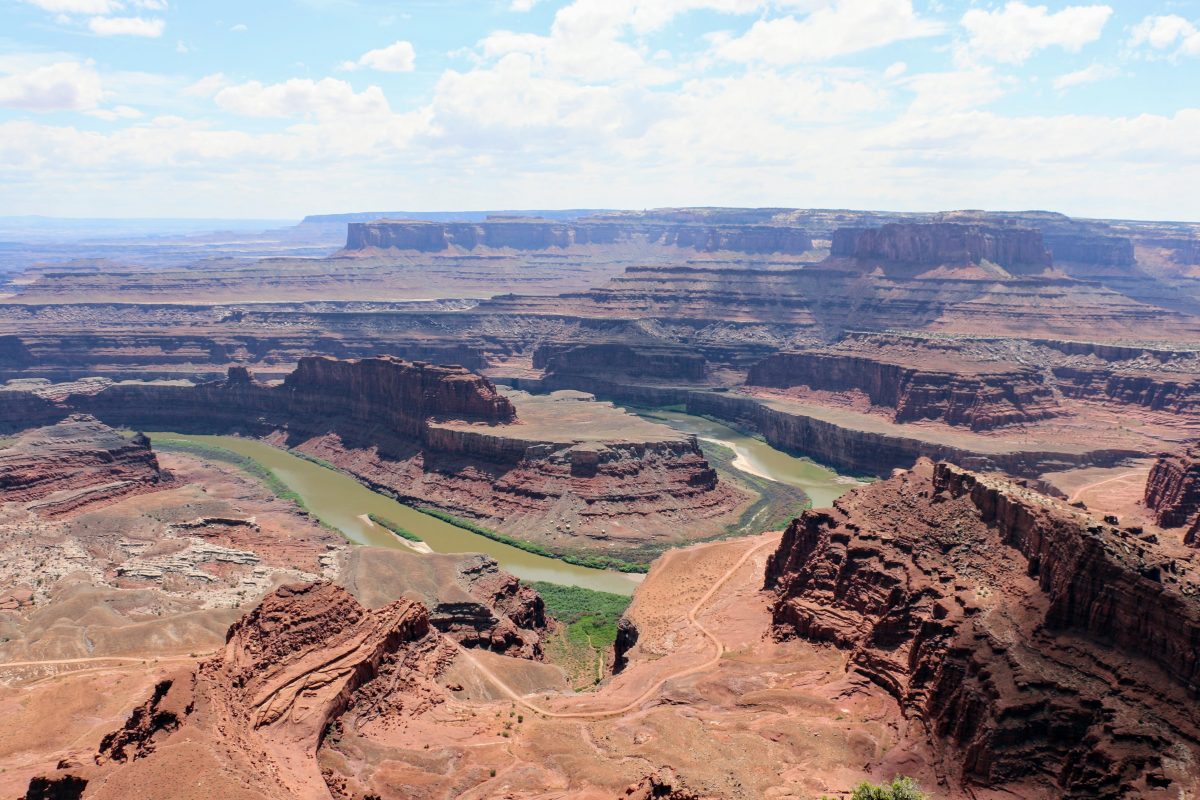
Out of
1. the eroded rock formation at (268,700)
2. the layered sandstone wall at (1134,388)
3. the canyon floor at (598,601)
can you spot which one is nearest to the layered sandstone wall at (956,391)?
the canyon floor at (598,601)

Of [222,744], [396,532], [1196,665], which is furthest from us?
[396,532]

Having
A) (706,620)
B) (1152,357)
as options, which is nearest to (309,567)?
(706,620)

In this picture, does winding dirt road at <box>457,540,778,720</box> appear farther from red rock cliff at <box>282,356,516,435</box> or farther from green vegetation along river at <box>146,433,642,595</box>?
red rock cliff at <box>282,356,516,435</box>

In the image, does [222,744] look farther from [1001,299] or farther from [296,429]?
[1001,299]

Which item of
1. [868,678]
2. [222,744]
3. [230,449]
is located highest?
[222,744]

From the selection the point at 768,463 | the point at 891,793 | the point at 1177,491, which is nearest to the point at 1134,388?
the point at 768,463

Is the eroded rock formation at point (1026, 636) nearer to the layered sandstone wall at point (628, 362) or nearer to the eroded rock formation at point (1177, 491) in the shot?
the eroded rock formation at point (1177, 491)
